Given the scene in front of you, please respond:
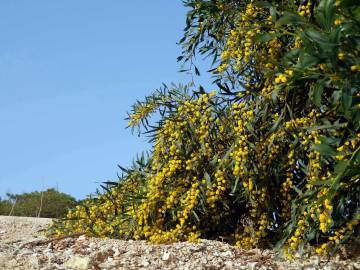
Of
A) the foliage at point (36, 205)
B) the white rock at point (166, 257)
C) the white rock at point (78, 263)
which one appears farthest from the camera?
the foliage at point (36, 205)

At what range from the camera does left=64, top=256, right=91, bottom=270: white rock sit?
5.04 m

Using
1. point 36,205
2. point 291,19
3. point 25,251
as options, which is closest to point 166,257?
point 25,251

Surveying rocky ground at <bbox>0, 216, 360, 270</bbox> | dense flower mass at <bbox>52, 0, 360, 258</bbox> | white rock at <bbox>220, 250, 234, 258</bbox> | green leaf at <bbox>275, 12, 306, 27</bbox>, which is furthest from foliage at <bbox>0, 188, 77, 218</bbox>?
green leaf at <bbox>275, 12, 306, 27</bbox>

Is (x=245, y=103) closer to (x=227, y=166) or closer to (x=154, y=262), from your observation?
(x=227, y=166)

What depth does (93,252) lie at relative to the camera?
5652mm

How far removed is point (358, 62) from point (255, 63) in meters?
2.66

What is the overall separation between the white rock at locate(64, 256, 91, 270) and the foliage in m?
10.5

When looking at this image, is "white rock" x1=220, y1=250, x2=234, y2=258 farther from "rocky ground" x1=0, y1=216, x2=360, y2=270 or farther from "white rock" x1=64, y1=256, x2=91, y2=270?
"white rock" x1=64, y1=256, x2=91, y2=270

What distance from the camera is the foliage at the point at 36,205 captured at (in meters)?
15.9

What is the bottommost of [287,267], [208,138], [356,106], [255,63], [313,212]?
[287,267]

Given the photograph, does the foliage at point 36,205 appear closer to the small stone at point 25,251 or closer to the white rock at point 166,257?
the small stone at point 25,251

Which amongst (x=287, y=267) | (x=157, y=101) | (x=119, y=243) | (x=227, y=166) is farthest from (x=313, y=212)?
(x=157, y=101)

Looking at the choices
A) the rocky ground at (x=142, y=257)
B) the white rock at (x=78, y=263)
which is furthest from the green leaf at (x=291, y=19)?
the white rock at (x=78, y=263)

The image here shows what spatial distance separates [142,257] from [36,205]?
12.0m
